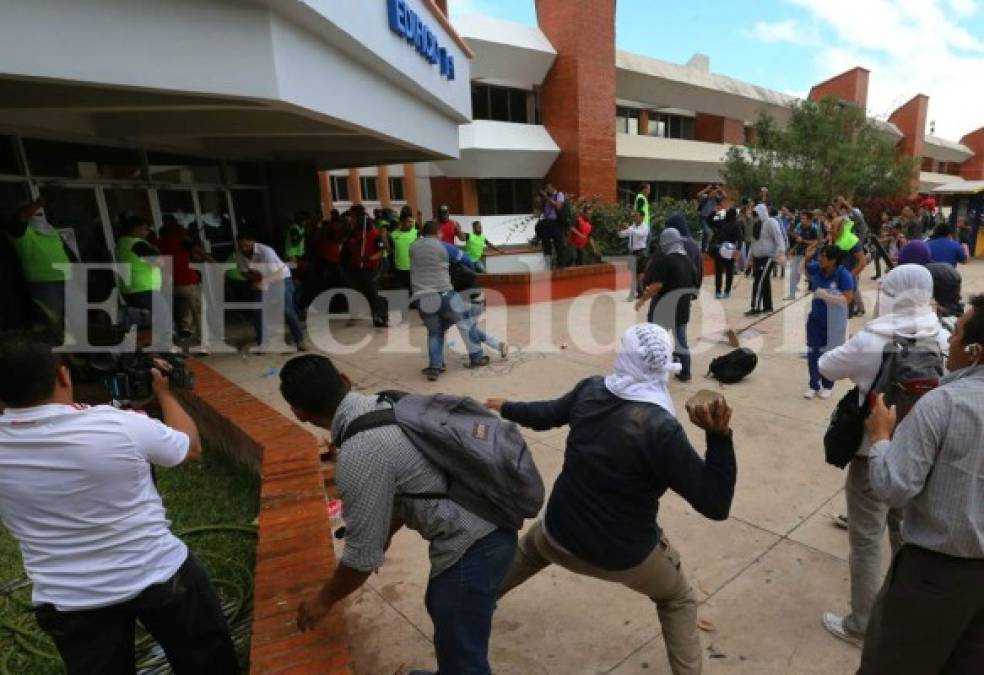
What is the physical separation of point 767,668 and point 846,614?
0.57 meters

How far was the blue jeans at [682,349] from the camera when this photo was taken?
5891mm

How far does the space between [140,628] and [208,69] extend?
3536 millimetres

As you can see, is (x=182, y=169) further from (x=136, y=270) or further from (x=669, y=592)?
(x=669, y=592)

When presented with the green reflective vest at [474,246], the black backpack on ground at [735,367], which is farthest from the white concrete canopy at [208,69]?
the black backpack on ground at [735,367]

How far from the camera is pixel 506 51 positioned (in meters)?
18.2

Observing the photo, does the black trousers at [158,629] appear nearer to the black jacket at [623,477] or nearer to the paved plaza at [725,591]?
the paved plaza at [725,591]

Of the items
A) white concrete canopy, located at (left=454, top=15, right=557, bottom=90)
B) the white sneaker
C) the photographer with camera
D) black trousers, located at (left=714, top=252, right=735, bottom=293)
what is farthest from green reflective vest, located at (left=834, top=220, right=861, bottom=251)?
white concrete canopy, located at (left=454, top=15, right=557, bottom=90)

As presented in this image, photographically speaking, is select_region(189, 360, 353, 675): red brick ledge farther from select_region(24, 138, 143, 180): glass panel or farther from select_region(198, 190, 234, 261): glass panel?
select_region(198, 190, 234, 261): glass panel

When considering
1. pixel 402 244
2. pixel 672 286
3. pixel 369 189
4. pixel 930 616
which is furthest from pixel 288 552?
pixel 369 189

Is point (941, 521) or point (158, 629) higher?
point (941, 521)

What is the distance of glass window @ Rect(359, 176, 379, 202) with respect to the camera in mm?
20719

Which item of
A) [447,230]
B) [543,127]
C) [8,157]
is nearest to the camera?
[8,157]

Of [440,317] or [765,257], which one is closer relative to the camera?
[440,317]

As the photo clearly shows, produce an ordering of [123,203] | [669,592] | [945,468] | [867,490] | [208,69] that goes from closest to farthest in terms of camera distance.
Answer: [945,468]
[669,592]
[867,490]
[208,69]
[123,203]
